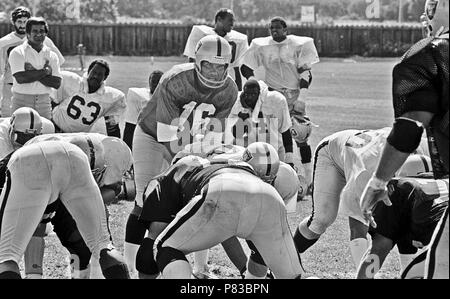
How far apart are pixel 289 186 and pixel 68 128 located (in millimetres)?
3088

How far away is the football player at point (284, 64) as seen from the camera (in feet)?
34.8

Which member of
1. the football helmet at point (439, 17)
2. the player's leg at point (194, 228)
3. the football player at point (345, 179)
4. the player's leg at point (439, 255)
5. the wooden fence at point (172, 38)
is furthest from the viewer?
the wooden fence at point (172, 38)

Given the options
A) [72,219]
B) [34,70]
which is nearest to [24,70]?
[34,70]

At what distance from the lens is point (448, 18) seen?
13.6ft

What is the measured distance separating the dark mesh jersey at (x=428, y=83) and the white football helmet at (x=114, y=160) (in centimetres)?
225

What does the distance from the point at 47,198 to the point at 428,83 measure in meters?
2.09

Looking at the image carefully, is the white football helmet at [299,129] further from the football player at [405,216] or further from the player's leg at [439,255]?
the player's leg at [439,255]

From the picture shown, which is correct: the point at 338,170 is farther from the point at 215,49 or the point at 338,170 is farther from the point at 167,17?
the point at 167,17

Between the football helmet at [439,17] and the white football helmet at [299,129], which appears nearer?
the football helmet at [439,17]

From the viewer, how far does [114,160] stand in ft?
19.2

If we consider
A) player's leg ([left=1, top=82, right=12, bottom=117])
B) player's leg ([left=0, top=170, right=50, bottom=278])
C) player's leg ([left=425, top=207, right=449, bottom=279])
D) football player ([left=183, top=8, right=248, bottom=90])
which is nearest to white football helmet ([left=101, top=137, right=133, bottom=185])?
player's leg ([left=0, top=170, right=50, bottom=278])

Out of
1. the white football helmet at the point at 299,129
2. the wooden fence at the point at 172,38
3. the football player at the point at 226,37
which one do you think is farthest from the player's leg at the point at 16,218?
the wooden fence at the point at 172,38

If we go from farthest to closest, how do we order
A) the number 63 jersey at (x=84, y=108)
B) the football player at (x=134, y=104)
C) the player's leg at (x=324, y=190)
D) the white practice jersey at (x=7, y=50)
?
the white practice jersey at (x=7, y=50) < the number 63 jersey at (x=84, y=108) < the football player at (x=134, y=104) < the player's leg at (x=324, y=190)

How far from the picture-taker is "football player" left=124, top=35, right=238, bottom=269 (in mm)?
6281
